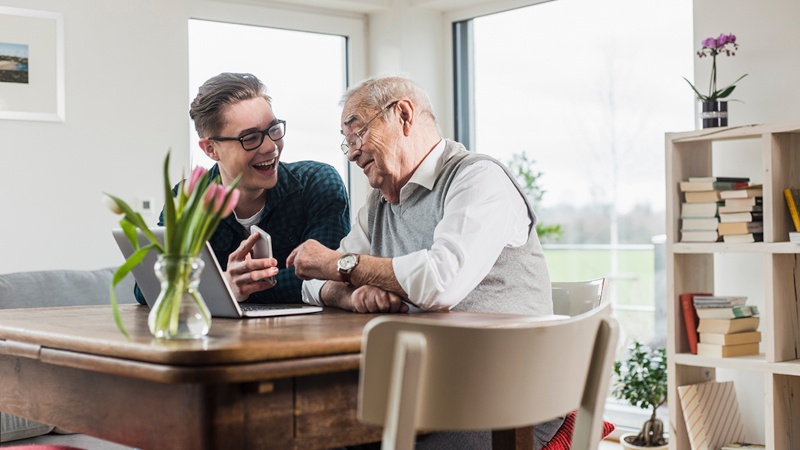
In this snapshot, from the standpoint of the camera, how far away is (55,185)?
3965mm

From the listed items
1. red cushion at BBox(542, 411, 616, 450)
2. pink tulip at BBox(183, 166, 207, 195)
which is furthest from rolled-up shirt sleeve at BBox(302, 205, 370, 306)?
pink tulip at BBox(183, 166, 207, 195)

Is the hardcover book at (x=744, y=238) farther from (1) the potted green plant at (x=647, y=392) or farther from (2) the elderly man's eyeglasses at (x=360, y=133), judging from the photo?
(2) the elderly man's eyeglasses at (x=360, y=133)

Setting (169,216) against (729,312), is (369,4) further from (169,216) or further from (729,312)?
(169,216)

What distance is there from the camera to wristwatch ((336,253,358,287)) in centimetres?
195

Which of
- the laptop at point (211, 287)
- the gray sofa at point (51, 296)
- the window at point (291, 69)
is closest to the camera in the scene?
the laptop at point (211, 287)

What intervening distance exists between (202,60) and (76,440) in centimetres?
218

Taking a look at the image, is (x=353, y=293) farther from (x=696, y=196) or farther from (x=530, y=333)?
(x=696, y=196)

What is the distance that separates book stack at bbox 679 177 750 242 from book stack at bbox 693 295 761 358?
233 millimetres

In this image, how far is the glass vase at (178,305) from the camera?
1393mm

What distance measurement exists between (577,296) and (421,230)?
1.42 ft

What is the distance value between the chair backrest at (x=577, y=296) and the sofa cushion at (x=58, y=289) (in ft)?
5.60

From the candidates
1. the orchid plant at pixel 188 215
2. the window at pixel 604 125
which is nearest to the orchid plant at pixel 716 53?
the window at pixel 604 125

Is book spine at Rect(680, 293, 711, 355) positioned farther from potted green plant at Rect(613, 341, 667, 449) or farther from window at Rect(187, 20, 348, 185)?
window at Rect(187, 20, 348, 185)

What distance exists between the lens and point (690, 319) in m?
3.51
